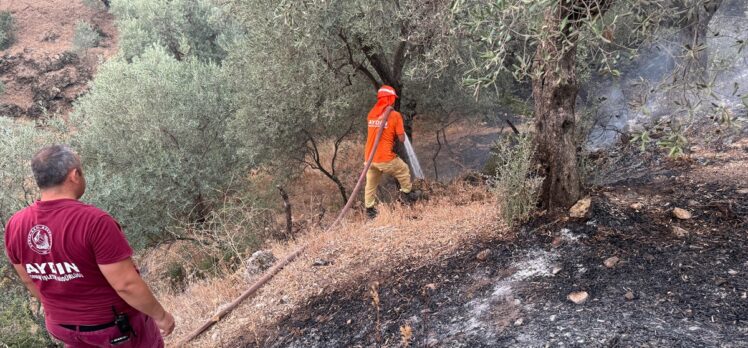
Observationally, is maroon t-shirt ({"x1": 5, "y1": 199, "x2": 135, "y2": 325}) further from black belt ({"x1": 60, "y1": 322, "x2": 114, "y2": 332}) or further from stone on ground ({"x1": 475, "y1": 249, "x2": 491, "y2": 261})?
stone on ground ({"x1": 475, "y1": 249, "x2": 491, "y2": 261})

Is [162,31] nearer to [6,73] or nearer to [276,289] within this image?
[6,73]

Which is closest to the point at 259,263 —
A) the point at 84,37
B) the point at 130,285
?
the point at 130,285

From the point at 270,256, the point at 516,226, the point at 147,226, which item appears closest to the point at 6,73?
the point at 147,226

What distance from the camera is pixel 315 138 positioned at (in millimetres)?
10242

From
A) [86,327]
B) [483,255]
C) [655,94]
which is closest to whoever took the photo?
[86,327]

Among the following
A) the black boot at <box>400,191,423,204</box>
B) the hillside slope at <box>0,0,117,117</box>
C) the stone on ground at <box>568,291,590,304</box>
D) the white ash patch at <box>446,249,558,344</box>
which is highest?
the hillside slope at <box>0,0,117,117</box>

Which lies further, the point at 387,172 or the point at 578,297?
the point at 387,172

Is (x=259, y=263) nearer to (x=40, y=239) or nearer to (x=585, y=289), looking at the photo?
(x=40, y=239)

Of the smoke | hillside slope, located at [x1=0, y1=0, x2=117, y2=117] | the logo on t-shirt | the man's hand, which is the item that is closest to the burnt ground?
the man's hand

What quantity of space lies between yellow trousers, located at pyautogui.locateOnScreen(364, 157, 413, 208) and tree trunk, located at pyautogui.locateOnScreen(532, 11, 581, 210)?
278 cm

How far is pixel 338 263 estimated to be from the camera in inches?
192

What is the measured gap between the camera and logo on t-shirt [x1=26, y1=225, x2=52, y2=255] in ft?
8.38

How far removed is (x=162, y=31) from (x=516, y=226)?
16991 mm

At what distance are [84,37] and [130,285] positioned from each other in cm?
2226
